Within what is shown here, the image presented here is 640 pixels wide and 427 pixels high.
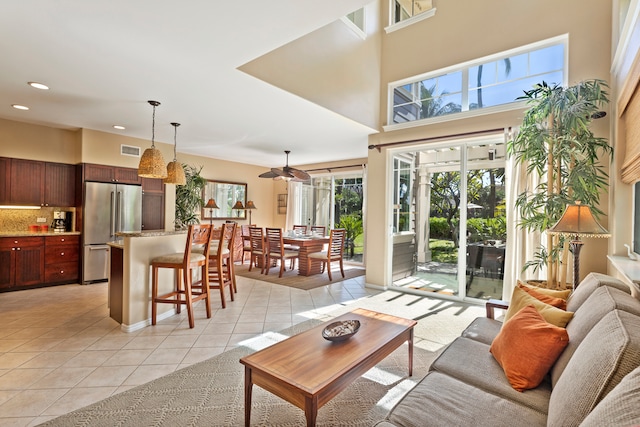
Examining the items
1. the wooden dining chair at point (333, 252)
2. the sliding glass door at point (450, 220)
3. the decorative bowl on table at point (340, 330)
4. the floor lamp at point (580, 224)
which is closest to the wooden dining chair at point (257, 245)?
the wooden dining chair at point (333, 252)

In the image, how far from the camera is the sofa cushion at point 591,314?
143 centimetres

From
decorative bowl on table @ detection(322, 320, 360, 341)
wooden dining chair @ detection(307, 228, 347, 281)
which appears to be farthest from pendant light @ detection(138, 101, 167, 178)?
wooden dining chair @ detection(307, 228, 347, 281)

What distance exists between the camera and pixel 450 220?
4.64m

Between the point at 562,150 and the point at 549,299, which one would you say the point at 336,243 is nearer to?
the point at 562,150

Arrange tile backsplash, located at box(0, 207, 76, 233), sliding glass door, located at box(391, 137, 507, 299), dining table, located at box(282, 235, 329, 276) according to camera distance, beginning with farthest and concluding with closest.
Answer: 1. dining table, located at box(282, 235, 329, 276)
2. tile backsplash, located at box(0, 207, 76, 233)
3. sliding glass door, located at box(391, 137, 507, 299)

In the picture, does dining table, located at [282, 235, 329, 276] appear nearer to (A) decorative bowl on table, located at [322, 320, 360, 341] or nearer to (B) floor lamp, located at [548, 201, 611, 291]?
(A) decorative bowl on table, located at [322, 320, 360, 341]

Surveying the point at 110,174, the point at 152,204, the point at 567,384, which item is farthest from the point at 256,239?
the point at 567,384

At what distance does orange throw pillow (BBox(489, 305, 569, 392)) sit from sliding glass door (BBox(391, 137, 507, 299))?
2742 millimetres

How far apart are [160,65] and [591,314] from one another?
375 cm

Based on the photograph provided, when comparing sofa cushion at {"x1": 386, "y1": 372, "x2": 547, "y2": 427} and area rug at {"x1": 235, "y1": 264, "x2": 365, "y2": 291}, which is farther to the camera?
area rug at {"x1": 235, "y1": 264, "x2": 365, "y2": 291}

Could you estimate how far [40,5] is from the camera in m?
2.12

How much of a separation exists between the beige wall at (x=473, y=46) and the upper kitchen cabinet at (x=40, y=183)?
5.25 metres

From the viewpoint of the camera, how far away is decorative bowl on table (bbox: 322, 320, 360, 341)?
2.01 m

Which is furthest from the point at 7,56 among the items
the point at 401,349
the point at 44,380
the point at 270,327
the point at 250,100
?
the point at 401,349
